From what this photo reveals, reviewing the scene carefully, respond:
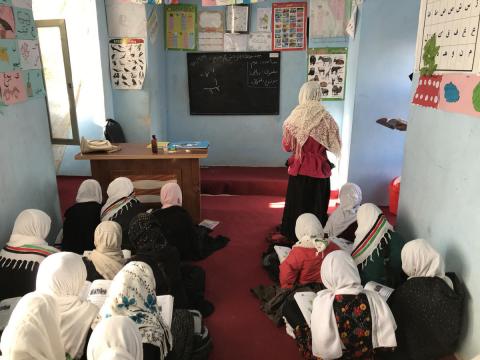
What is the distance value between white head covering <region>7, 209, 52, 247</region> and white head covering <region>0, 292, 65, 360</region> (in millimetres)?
1146

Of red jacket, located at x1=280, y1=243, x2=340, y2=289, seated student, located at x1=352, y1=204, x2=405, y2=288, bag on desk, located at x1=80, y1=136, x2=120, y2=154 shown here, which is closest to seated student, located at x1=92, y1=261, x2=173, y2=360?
red jacket, located at x1=280, y1=243, x2=340, y2=289

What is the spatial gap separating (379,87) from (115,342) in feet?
11.8

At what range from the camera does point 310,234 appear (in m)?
2.54

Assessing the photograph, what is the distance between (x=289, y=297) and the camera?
93.9 inches

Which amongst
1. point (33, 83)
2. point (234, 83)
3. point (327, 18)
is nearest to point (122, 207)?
point (33, 83)

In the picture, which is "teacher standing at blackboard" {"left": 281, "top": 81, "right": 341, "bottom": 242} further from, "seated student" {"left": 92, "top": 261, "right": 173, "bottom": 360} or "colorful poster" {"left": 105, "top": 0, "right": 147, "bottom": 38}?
"colorful poster" {"left": 105, "top": 0, "right": 147, "bottom": 38}

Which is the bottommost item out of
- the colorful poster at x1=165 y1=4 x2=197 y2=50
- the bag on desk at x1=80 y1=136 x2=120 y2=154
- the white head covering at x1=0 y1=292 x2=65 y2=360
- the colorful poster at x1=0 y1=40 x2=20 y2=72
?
the white head covering at x1=0 y1=292 x2=65 y2=360

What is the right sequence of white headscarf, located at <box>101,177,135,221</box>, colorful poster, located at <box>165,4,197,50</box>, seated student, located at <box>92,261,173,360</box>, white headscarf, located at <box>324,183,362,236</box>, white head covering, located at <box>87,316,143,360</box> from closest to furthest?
white head covering, located at <box>87,316,143,360</box> < seated student, located at <box>92,261,173,360</box> < white headscarf, located at <box>101,177,135,221</box> < white headscarf, located at <box>324,183,362,236</box> < colorful poster, located at <box>165,4,197,50</box>

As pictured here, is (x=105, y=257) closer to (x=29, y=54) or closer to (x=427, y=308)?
(x=29, y=54)

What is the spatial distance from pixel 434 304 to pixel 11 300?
7.10 feet

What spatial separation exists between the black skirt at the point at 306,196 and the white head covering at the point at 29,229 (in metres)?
1.90

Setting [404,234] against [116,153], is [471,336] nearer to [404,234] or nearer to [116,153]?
[404,234]

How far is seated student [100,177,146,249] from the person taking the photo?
2.95 metres

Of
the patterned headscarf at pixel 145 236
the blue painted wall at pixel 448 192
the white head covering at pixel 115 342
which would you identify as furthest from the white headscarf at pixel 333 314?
the patterned headscarf at pixel 145 236
